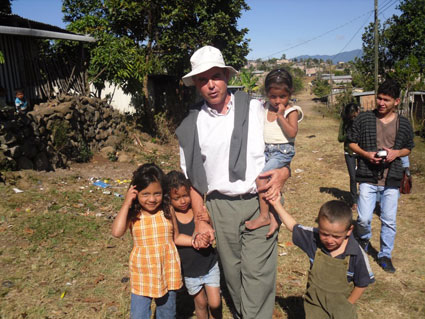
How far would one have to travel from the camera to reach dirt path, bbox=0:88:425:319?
11.4 feet

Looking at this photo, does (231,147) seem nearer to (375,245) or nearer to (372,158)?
(372,158)

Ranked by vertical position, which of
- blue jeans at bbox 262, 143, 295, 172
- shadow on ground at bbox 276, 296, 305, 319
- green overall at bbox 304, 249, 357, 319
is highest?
blue jeans at bbox 262, 143, 295, 172

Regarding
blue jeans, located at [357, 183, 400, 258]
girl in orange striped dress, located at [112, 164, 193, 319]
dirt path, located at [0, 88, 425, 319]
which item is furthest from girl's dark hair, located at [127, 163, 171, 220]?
blue jeans, located at [357, 183, 400, 258]

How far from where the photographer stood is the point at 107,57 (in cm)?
1109

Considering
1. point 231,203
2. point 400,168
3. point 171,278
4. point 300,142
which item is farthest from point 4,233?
point 300,142

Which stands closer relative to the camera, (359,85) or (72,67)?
(72,67)

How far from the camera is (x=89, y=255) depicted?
15.0 ft

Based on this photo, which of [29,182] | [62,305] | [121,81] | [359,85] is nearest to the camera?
[62,305]

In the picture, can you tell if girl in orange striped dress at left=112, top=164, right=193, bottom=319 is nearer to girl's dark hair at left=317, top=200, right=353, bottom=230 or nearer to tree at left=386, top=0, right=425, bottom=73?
girl's dark hair at left=317, top=200, right=353, bottom=230

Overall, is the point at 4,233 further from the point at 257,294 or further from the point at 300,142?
the point at 300,142

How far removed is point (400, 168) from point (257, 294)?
2.20 meters

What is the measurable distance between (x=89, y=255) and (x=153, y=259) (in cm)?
241

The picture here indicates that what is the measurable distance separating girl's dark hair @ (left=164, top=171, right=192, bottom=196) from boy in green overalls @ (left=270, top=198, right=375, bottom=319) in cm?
95

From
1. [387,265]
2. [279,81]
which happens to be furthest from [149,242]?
[387,265]
